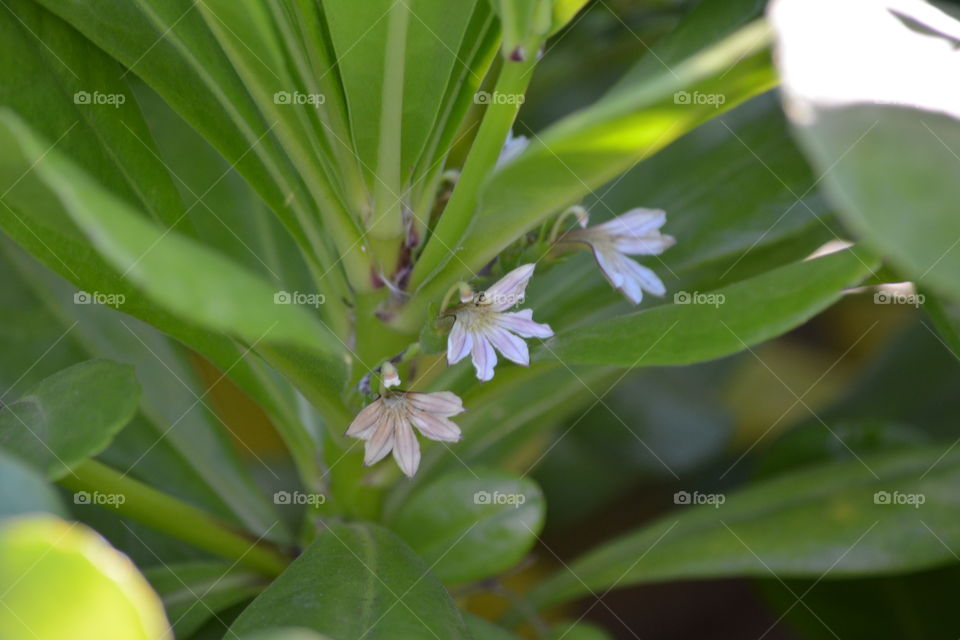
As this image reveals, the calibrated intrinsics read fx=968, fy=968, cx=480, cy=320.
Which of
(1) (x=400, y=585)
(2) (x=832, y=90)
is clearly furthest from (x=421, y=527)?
(2) (x=832, y=90)

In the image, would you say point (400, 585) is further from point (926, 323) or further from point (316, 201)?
point (926, 323)

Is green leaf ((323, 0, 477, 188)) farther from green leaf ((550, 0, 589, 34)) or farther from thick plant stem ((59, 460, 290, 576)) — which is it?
thick plant stem ((59, 460, 290, 576))

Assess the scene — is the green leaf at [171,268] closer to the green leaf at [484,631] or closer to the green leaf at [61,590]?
the green leaf at [61,590]

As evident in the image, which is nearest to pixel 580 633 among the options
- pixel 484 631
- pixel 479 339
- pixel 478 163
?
pixel 484 631

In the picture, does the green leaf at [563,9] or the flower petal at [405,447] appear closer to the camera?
the green leaf at [563,9]

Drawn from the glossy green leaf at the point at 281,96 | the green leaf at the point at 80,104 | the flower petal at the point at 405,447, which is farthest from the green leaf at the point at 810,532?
the green leaf at the point at 80,104
